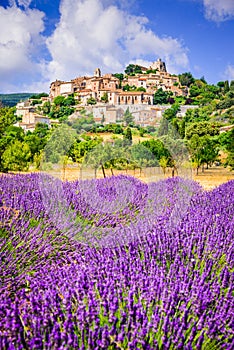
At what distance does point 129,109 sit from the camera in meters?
4.02

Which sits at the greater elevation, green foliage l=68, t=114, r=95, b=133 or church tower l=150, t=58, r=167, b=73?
church tower l=150, t=58, r=167, b=73

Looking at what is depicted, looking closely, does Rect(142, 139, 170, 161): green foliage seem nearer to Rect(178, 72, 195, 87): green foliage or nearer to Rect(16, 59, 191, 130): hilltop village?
Rect(16, 59, 191, 130): hilltop village

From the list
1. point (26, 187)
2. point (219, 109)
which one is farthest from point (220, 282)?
point (219, 109)

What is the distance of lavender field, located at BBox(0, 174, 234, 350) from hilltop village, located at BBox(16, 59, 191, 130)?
86 cm

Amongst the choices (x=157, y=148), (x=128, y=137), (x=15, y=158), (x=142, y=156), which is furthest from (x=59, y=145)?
(x=15, y=158)

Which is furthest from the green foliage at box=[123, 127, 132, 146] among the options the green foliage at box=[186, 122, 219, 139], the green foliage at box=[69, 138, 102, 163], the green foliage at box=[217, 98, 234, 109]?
the green foliage at box=[217, 98, 234, 109]

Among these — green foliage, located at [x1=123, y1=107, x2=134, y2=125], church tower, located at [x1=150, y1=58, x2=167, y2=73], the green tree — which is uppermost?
church tower, located at [x1=150, y1=58, x2=167, y2=73]

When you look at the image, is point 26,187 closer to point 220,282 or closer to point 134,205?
point 134,205

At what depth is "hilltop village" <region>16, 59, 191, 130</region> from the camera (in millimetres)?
4051

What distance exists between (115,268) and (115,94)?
3.89 metres

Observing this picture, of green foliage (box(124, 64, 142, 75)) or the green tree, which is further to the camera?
green foliage (box(124, 64, 142, 75))

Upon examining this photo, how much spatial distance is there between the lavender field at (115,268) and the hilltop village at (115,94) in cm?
86

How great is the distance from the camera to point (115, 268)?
2008 mm

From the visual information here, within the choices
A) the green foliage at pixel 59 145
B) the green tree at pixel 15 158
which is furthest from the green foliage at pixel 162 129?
the green tree at pixel 15 158
